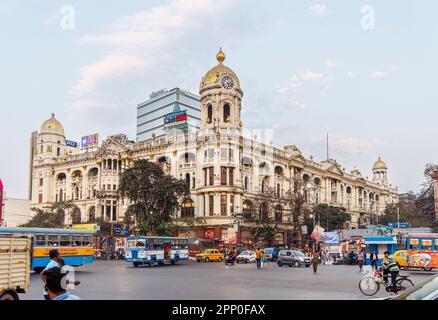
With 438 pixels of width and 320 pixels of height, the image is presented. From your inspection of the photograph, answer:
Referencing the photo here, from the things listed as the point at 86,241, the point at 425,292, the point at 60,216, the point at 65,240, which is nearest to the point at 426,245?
the point at 86,241

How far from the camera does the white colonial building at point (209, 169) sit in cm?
6544

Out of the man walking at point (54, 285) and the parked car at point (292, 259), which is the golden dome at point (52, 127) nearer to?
the parked car at point (292, 259)

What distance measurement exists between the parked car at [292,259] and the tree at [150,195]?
1728 cm

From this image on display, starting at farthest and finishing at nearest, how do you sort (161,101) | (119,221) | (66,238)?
(161,101) → (119,221) → (66,238)

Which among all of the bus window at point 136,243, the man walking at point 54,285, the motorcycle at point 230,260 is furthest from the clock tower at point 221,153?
the man walking at point 54,285

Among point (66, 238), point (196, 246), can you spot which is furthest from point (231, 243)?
point (66, 238)

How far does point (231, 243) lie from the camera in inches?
2482

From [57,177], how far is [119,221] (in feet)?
63.7

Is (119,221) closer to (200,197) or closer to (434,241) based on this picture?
(200,197)

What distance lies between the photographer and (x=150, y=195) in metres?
55.0

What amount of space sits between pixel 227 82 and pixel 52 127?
4032cm

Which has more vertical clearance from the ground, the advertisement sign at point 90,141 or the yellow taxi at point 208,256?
the advertisement sign at point 90,141

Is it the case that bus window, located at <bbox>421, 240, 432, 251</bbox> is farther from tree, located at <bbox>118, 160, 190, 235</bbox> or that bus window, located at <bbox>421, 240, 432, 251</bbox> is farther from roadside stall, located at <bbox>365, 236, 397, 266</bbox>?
tree, located at <bbox>118, 160, 190, 235</bbox>

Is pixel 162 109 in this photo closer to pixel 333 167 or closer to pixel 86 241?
pixel 333 167
